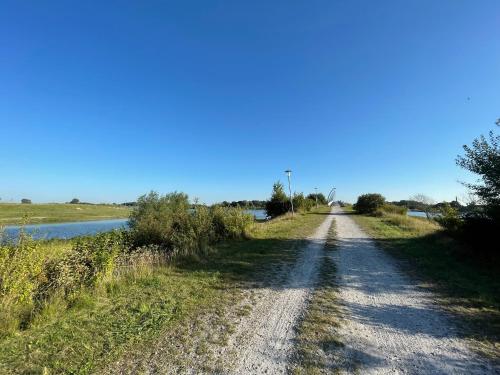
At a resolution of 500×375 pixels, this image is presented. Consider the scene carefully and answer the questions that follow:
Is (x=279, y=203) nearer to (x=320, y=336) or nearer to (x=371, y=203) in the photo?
(x=371, y=203)

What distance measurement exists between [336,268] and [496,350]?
16.6 ft

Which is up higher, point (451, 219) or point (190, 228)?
point (451, 219)

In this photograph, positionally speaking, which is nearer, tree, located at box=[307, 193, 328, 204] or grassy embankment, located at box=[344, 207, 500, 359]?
grassy embankment, located at box=[344, 207, 500, 359]

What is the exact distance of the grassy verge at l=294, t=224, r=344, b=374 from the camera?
3771mm

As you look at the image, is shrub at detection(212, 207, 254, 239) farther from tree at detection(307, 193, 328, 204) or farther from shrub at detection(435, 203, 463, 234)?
tree at detection(307, 193, 328, 204)

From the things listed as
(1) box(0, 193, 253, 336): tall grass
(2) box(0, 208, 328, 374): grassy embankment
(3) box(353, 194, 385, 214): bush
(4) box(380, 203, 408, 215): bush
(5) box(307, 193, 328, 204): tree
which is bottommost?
(2) box(0, 208, 328, 374): grassy embankment

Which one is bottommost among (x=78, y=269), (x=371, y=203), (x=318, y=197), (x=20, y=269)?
(x=78, y=269)

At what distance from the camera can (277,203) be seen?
141 feet

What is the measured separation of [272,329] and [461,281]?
5.95 m

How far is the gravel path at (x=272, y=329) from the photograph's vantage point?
3879mm

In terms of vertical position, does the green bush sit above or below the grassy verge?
above

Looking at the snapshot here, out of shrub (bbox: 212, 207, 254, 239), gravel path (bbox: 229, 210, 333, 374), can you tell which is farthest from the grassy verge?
shrub (bbox: 212, 207, 254, 239)

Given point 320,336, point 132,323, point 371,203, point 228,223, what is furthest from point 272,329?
point 371,203

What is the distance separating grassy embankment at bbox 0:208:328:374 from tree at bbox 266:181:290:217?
111ft
